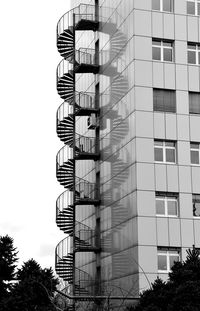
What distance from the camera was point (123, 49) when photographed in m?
46.1

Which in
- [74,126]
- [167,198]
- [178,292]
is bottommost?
[178,292]

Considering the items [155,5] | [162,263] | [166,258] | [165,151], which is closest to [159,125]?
[165,151]

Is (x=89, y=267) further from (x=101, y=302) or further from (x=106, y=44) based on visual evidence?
(x=106, y=44)

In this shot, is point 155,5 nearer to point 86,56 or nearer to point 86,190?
point 86,56

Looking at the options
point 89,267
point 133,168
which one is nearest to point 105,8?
point 133,168

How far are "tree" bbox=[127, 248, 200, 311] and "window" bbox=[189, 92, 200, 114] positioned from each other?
1524cm

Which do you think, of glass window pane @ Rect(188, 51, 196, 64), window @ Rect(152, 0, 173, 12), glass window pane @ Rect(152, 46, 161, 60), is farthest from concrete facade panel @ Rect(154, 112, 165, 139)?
window @ Rect(152, 0, 173, 12)

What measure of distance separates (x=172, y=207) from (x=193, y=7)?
1267cm

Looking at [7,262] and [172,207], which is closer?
[172,207]

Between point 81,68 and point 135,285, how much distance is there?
16.6 metres

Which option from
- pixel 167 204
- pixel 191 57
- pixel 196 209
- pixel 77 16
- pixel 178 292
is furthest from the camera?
pixel 77 16

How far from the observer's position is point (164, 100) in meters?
44.6

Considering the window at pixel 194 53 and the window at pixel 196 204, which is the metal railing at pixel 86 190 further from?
the window at pixel 194 53

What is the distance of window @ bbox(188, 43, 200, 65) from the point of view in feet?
150
